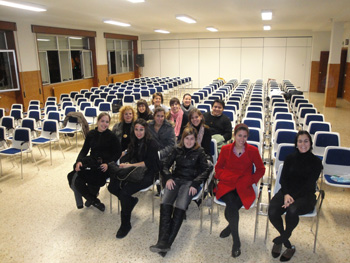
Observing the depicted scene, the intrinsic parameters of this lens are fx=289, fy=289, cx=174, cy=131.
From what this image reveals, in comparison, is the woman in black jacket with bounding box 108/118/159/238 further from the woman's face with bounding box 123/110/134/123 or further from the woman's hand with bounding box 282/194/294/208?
the woman's hand with bounding box 282/194/294/208

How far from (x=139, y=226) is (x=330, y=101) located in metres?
11.8

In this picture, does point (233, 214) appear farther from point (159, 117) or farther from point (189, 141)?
point (159, 117)

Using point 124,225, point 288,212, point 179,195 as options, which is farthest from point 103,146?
point 288,212

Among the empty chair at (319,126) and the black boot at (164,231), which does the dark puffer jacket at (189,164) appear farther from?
the empty chair at (319,126)

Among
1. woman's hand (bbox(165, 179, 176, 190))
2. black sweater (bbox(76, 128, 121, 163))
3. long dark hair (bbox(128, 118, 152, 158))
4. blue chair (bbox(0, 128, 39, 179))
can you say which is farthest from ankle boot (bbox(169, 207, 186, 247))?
blue chair (bbox(0, 128, 39, 179))

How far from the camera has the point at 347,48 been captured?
1521 centimetres

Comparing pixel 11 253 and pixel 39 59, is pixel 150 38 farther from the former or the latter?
pixel 11 253

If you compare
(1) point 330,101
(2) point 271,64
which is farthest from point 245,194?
(2) point 271,64

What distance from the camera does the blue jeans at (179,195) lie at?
3.35m

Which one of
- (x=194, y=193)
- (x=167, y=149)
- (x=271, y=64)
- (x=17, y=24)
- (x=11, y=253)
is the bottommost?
(x=11, y=253)

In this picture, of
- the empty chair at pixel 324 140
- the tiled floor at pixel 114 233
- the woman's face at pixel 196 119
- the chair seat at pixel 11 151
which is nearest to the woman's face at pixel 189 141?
the woman's face at pixel 196 119

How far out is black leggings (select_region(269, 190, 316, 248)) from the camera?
3.07 metres

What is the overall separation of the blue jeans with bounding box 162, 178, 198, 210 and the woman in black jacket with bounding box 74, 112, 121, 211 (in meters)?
1.02

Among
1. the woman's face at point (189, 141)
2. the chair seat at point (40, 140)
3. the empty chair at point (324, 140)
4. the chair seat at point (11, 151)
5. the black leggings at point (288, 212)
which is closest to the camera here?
the black leggings at point (288, 212)
